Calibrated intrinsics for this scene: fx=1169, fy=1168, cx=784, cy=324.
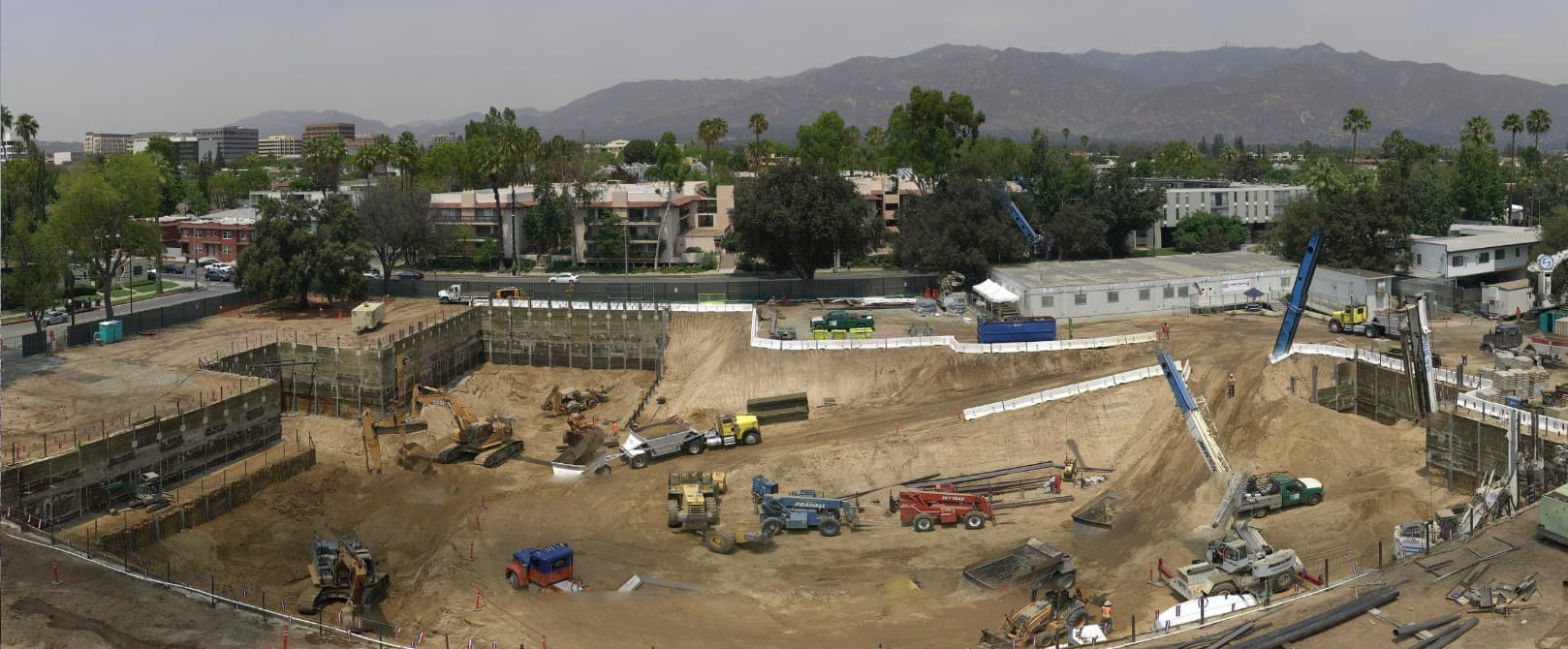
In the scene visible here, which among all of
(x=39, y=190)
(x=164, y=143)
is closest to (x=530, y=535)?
(x=39, y=190)

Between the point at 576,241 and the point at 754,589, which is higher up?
the point at 576,241

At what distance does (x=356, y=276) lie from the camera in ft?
251

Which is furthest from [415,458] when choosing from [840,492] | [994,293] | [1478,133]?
[1478,133]

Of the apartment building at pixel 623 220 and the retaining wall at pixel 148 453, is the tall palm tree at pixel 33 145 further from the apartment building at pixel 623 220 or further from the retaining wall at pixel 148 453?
the retaining wall at pixel 148 453

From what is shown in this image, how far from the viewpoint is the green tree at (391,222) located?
8612cm

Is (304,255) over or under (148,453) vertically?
over

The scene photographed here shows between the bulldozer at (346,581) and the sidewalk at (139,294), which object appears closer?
the bulldozer at (346,581)

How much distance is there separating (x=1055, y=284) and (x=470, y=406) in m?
34.0

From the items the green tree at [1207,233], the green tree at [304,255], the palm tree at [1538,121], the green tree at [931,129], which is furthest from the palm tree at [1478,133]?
the green tree at [304,255]

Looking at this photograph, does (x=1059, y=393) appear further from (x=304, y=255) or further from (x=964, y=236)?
(x=304, y=255)

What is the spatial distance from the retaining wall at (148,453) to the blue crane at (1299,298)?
1815 inches

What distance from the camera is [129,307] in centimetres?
7975

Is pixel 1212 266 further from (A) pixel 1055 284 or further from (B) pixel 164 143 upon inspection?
(B) pixel 164 143

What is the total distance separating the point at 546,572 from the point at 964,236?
45852 millimetres
